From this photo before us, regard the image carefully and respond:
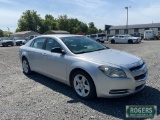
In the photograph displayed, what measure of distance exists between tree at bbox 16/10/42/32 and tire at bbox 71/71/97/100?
271 ft

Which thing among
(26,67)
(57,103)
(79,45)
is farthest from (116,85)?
(26,67)

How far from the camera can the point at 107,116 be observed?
3.74m

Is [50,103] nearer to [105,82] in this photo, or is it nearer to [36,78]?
[105,82]

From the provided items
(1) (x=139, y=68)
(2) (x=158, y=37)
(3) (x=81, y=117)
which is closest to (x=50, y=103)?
(3) (x=81, y=117)

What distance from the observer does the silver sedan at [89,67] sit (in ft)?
13.3

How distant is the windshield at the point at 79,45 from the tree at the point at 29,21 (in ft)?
267

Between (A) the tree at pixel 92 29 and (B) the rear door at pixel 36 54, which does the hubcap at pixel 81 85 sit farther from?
(A) the tree at pixel 92 29

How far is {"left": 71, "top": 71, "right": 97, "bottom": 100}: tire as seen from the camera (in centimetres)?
428

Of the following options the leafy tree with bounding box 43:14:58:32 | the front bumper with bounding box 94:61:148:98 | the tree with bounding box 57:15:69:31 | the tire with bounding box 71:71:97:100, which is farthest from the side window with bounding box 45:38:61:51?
the leafy tree with bounding box 43:14:58:32

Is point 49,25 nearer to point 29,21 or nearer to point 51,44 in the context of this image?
point 29,21

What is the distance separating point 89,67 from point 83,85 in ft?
1.78

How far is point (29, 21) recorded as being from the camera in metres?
83.9

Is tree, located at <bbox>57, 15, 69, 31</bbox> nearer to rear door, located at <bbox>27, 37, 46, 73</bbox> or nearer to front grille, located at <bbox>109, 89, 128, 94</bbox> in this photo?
rear door, located at <bbox>27, 37, 46, 73</bbox>

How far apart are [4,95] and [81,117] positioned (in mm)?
2417
